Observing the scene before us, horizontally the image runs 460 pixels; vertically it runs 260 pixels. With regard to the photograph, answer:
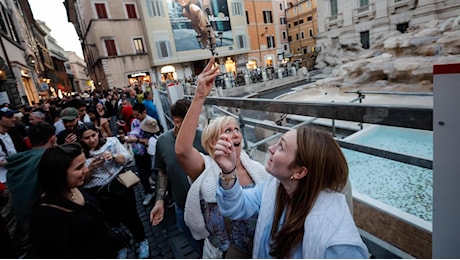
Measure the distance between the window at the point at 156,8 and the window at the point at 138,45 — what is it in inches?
135

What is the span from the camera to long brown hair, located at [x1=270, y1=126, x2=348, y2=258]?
108 cm

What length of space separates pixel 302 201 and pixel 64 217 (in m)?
1.63

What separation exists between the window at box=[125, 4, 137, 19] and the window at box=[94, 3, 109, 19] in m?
2.45

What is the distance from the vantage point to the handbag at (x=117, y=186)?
264 centimetres

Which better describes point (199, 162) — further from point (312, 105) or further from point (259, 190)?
point (312, 105)

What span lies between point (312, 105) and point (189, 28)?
31606mm

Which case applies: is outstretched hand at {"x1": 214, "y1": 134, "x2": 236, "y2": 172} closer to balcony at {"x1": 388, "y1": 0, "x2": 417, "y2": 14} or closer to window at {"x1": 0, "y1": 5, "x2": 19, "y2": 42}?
window at {"x1": 0, "y1": 5, "x2": 19, "y2": 42}

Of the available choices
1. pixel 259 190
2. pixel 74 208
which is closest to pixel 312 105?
pixel 259 190

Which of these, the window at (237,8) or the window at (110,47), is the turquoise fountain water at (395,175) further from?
the window at (237,8)

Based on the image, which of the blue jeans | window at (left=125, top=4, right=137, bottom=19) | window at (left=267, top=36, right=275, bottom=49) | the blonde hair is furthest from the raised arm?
window at (left=267, top=36, right=275, bottom=49)

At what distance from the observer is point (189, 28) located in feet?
97.5

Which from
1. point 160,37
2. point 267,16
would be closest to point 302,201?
point 160,37

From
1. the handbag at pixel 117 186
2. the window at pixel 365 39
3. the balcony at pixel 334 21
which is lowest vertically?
the handbag at pixel 117 186

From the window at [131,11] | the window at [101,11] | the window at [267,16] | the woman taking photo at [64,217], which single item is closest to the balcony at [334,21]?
the window at [267,16]
